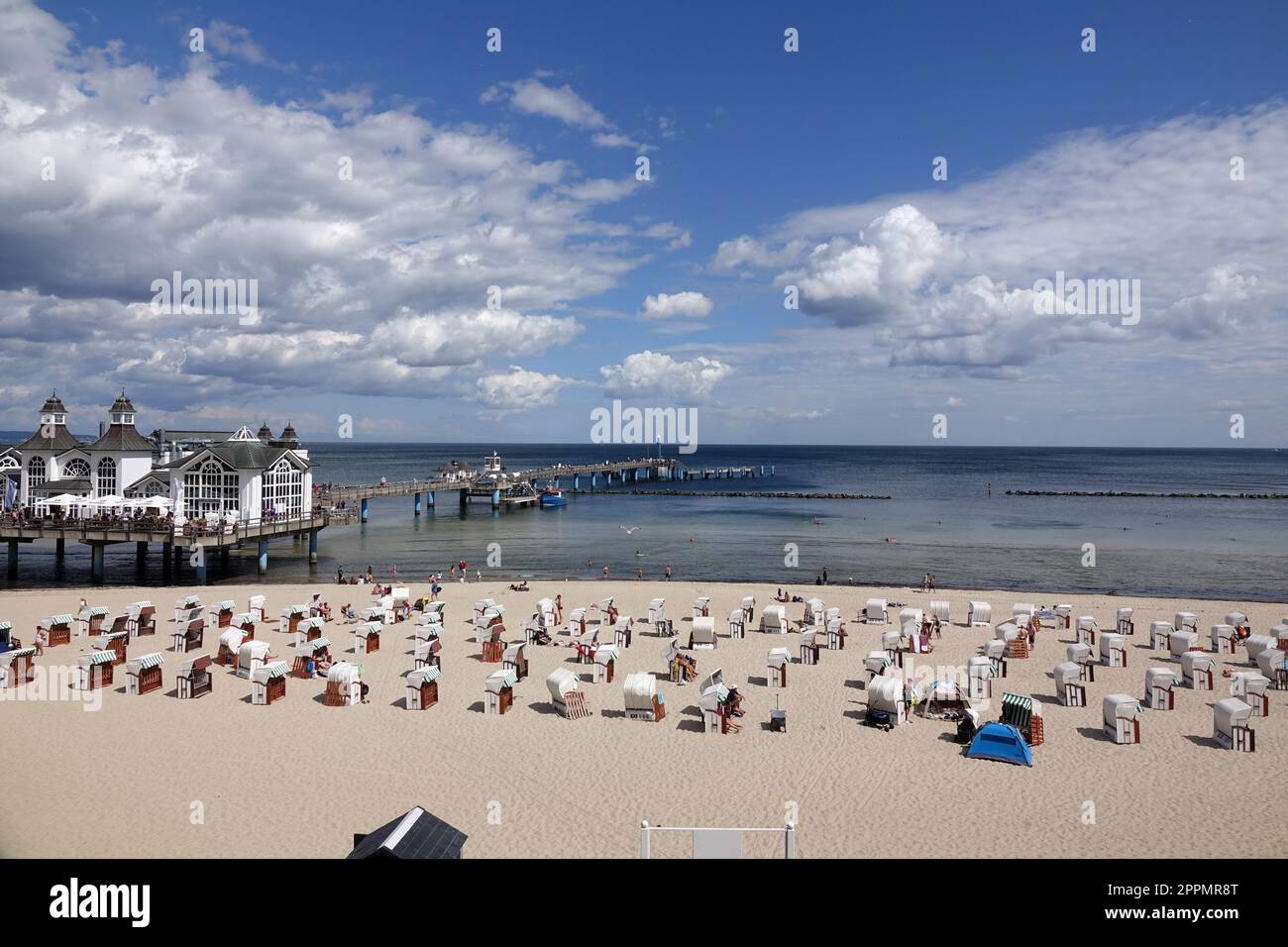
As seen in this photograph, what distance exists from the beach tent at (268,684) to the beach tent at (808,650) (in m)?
11.9

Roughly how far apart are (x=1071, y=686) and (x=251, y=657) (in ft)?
58.0

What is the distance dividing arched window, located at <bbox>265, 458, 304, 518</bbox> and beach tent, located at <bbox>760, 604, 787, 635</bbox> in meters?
26.7

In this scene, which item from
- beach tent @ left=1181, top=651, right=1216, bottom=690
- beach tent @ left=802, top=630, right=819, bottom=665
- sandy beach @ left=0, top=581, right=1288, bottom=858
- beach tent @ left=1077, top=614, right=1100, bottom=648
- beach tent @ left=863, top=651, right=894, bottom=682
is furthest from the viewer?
beach tent @ left=1077, top=614, right=1100, bottom=648

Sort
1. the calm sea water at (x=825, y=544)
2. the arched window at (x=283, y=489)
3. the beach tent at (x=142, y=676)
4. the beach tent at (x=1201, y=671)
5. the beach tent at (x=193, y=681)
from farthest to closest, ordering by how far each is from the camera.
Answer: the arched window at (x=283, y=489) → the calm sea water at (x=825, y=544) → the beach tent at (x=1201, y=671) → the beach tent at (x=142, y=676) → the beach tent at (x=193, y=681)

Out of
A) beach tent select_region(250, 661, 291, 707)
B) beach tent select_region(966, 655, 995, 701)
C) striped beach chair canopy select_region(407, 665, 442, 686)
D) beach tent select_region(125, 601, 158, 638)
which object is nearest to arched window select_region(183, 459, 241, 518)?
beach tent select_region(125, 601, 158, 638)

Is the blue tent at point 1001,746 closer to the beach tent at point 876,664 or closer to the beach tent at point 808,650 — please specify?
the beach tent at point 876,664

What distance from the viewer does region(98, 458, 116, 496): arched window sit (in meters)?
41.5

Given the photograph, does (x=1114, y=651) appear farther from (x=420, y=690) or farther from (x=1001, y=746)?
(x=420, y=690)

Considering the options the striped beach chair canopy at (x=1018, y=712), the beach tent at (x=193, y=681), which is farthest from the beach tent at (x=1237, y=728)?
the beach tent at (x=193, y=681)

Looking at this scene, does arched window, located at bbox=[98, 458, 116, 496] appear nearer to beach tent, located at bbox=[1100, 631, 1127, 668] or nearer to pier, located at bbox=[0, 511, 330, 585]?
pier, located at bbox=[0, 511, 330, 585]

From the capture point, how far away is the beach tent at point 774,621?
924 inches

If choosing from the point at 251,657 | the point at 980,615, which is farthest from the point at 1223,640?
the point at 251,657
